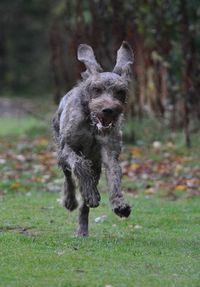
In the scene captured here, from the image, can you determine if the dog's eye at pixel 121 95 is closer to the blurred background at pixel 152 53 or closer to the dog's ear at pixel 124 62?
the dog's ear at pixel 124 62

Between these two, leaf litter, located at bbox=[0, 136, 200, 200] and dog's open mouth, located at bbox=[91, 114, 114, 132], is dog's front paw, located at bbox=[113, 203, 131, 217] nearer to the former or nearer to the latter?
dog's open mouth, located at bbox=[91, 114, 114, 132]

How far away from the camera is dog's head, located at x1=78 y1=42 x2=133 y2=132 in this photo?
357 inches

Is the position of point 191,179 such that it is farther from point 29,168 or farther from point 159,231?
point 159,231

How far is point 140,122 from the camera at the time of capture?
21641mm

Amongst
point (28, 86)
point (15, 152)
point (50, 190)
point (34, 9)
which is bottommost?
point (50, 190)

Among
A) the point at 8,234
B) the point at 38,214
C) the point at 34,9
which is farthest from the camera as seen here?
the point at 34,9

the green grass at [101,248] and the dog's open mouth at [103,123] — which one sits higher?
the dog's open mouth at [103,123]

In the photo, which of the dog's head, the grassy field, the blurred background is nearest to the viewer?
the grassy field

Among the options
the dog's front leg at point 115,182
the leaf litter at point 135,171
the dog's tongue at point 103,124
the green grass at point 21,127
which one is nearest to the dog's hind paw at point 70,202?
the dog's front leg at point 115,182

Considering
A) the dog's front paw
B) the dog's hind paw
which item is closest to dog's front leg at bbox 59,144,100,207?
the dog's front paw

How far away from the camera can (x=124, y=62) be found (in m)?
9.87

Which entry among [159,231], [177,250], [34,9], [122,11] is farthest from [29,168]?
[34,9]

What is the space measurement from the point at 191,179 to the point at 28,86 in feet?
110

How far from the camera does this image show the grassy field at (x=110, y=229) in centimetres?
794
